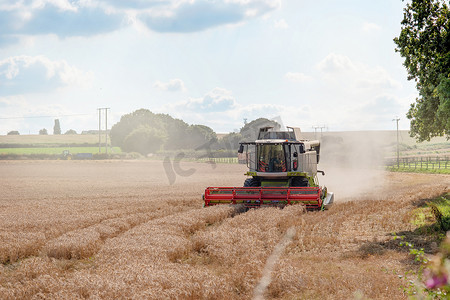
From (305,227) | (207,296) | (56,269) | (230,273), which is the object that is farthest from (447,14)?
(56,269)

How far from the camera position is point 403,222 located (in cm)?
1644

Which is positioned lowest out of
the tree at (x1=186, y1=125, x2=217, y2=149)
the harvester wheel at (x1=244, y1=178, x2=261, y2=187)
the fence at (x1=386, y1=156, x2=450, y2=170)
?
the fence at (x1=386, y1=156, x2=450, y2=170)

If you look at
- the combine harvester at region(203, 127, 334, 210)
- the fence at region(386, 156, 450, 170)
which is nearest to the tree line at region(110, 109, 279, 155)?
the fence at region(386, 156, 450, 170)

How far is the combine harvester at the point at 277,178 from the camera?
19.8 m

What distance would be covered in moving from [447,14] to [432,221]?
25.8 ft

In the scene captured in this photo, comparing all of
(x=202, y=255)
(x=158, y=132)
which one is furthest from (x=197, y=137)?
(x=202, y=255)

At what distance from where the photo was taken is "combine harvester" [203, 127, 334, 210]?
19.8 m

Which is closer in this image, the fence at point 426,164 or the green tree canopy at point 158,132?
the fence at point 426,164

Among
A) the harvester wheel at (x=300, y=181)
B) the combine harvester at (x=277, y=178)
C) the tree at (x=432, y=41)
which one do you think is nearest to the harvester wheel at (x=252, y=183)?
the combine harvester at (x=277, y=178)

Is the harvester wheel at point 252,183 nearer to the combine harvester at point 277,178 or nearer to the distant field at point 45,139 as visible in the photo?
the combine harvester at point 277,178

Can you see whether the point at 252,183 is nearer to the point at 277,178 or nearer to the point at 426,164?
the point at 277,178

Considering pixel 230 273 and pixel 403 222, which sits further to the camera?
pixel 403 222

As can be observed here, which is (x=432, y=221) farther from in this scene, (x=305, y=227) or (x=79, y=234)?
(x=79, y=234)

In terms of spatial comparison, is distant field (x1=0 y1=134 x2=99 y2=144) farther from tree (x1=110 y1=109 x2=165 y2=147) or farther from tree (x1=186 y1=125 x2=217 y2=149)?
tree (x1=186 y1=125 x2=217 y2=149)
